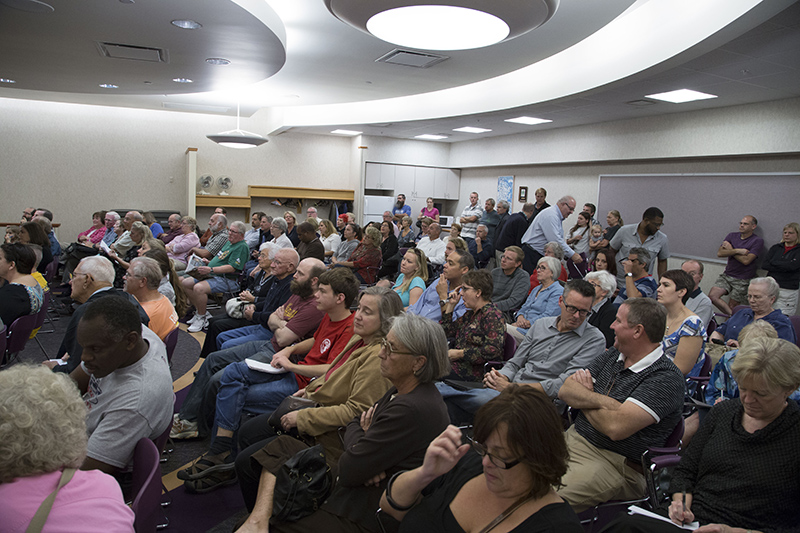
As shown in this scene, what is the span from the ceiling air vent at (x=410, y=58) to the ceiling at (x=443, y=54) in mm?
110

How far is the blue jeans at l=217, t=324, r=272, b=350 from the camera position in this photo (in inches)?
161

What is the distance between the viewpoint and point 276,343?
371 centimetres

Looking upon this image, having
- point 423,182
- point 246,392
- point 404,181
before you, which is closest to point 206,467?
point 246,392

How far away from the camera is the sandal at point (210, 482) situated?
9.42 feet

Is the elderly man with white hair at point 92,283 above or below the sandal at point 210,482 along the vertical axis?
above

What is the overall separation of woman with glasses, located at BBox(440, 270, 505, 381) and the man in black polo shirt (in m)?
0.97

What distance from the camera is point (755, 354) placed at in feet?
6.40

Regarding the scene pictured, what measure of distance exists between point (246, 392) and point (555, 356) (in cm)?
188

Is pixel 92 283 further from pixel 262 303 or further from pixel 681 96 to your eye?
pixel 681 96

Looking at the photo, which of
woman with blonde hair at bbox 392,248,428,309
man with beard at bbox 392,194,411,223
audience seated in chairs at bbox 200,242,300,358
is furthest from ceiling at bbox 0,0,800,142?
man with beard at bbox 392,194,411,223

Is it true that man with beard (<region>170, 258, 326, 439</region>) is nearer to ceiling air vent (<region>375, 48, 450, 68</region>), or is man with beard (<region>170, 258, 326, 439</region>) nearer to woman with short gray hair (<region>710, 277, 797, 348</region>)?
woman with short gray hair (<region>710, 277, 797, 348</region>)

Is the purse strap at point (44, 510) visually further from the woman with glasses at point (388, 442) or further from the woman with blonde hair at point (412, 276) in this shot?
the woman with blonde hair at point (412, 276)

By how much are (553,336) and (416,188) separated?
34.5 ft

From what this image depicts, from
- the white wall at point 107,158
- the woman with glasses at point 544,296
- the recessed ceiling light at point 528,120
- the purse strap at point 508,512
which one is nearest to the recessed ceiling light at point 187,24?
the woman with glasses at point 544,296
